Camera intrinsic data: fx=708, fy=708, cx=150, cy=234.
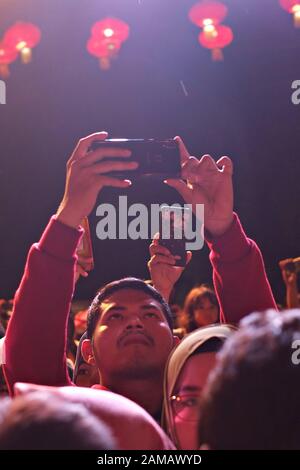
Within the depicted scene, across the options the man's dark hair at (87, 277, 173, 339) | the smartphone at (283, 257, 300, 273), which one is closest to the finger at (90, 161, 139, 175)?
the man's dark hair at (87, 277, 173, 339)

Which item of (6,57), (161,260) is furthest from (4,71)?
(161,260)

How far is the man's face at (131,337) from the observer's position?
146cm

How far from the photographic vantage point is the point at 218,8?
4.08 m

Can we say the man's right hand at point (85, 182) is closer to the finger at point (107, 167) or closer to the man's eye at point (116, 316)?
the finger at point (107, 167)

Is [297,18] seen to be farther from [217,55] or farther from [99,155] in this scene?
[99,155]

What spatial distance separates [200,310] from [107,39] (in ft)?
6.59

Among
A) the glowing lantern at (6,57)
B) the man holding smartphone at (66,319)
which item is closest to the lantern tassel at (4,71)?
the glowing lantern at (6,57)

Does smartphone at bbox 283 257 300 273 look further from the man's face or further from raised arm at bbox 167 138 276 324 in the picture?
the man's face

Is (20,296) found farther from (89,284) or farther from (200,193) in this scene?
(89,284)

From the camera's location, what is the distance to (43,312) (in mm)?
1476

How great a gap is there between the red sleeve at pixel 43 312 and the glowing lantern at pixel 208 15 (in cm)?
291

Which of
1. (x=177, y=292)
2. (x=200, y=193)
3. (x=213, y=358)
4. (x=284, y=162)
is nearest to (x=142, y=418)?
(x=213, y=358)

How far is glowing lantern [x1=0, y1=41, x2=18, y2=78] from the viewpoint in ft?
14.3

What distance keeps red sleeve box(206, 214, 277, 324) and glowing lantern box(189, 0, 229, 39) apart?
273 cm
